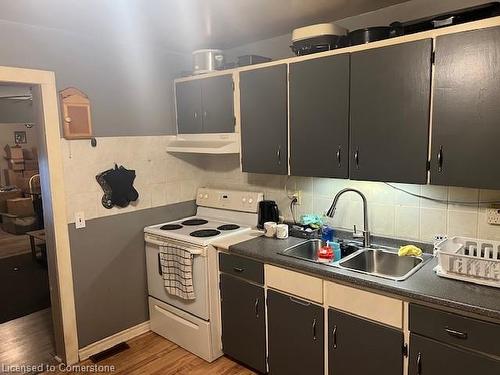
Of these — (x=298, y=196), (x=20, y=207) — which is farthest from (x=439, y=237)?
(x=20, y=207)

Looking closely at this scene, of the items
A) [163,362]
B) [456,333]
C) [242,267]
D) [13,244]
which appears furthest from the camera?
[13,244]

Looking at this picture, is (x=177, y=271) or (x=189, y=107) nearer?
(x=177, y=271)

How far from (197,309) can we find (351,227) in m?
1.28

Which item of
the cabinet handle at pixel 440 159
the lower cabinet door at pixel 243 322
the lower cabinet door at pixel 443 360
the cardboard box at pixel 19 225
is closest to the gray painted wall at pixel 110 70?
the lower cabinet door at pixel 243 322

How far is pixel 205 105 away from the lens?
302cm

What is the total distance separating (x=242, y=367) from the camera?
269 cm

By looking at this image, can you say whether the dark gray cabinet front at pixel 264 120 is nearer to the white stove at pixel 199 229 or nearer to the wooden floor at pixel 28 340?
the white stove at pixel 199 229

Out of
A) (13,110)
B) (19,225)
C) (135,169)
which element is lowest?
(19,225)

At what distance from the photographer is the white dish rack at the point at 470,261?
5.70ft

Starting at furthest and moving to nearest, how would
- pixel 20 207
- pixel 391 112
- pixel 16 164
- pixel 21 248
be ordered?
pixel 16 164 → pixel 20 207 → pixel 21 248 → pixel 391 112

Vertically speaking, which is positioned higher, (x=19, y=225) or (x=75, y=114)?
(x=75, y=114)

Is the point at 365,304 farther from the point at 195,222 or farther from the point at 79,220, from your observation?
the point at 79,220

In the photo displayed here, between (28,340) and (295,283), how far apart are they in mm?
2443

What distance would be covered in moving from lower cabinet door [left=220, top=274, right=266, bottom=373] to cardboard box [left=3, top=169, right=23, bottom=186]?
6.94 m
